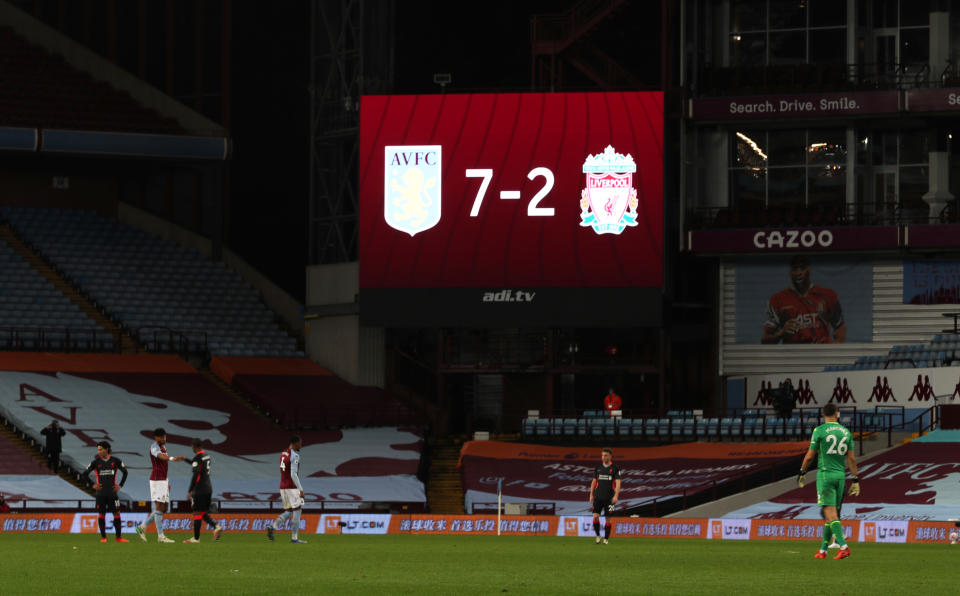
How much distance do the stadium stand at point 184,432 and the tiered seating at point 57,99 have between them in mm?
9305

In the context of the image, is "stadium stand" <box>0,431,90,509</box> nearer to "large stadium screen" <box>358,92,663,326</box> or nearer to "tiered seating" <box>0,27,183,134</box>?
"large stadium screen" <box>358,92,663,326</box>

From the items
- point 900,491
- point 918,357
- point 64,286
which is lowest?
point 900,491

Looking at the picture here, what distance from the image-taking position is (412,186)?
147ft

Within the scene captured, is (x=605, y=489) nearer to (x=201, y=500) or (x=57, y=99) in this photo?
(x=201, y=500)

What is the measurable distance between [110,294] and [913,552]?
110ft

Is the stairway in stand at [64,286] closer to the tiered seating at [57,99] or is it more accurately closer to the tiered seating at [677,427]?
the tiered seating at [57,99]

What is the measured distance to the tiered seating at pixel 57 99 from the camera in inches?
2050

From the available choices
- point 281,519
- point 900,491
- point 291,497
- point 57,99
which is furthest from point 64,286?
point 900,491

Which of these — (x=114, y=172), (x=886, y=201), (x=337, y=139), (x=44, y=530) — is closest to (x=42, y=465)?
(x=44, y=530)

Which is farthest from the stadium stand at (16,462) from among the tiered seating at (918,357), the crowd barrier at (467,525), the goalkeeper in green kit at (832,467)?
the goalkeeper in green kit at (832,467)

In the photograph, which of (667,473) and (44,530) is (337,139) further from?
(44,530)

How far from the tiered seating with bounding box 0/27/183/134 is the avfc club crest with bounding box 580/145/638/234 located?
1660cm

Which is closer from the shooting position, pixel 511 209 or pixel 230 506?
pixel 230 506

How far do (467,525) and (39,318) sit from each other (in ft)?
68.7
